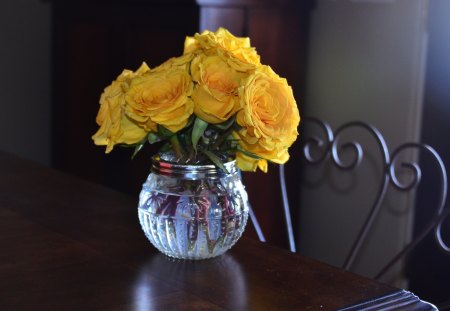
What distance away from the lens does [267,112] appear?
118 cm

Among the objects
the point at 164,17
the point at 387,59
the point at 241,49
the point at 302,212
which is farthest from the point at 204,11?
the point at 241,49

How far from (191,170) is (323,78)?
1.72 m

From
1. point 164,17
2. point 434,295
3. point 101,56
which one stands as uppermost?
point 164,17

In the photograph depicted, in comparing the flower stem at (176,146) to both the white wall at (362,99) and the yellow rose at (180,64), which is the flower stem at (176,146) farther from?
the white wall at (362,99)

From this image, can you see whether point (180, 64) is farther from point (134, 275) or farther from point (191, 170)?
point (134, 275)

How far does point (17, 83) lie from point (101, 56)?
802 mm

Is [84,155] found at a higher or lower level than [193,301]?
lower

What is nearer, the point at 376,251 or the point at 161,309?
the point at 161,309

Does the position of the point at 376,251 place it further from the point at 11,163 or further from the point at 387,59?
the point at 11,163

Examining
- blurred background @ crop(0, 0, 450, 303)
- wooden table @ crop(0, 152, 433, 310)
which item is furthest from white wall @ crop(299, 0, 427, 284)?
wooden table @ crop(0, 152, 433, 310)

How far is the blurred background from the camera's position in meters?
2.53

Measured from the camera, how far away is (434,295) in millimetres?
2547

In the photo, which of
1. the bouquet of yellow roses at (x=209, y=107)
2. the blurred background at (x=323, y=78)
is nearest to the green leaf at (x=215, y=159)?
the bouquet of yellow roses at (x=209, y=107)

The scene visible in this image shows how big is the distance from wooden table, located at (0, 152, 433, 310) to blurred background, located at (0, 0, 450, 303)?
1243mm
